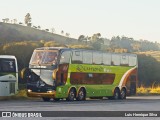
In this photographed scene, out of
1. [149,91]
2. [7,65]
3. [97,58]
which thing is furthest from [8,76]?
[149,91]

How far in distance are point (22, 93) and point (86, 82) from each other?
5.23 metres

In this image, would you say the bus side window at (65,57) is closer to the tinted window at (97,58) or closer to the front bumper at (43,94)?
the front bumper at (43,94)

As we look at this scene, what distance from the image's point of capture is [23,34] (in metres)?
143

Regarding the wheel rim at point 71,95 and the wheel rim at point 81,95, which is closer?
the wheel rim at point 71,95

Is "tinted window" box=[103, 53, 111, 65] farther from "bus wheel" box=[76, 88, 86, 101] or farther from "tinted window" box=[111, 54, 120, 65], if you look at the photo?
"bus wheel" box=[76, 88, 86, 101]

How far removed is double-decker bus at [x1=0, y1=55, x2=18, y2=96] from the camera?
98.5 ft

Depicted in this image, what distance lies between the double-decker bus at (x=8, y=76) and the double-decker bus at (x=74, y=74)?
33.8 inches

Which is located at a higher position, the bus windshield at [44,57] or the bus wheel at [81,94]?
the bus windshield at [44,57]

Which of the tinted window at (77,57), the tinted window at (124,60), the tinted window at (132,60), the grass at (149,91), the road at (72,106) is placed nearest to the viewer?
the road at (72,106)

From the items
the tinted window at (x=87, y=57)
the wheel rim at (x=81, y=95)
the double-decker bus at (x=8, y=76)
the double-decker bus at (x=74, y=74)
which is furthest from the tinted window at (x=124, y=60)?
the double-decker bus at (x=8, y=76)

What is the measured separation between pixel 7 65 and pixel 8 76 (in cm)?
65

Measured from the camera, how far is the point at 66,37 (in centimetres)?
16350

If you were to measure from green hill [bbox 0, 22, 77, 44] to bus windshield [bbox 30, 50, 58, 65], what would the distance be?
3629 inches

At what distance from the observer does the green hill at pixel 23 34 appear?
13244cm
